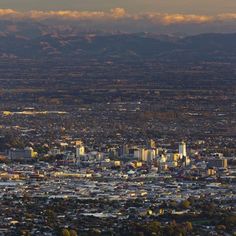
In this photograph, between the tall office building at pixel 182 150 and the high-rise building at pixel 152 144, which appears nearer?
the tall office building at pixel 182 150

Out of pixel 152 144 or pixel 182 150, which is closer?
pixel 182 150

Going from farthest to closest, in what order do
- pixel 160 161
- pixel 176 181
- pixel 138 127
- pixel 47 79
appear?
pixel 47 79 < pixel 138 127 < pixel 160 161 < pixel 176 181

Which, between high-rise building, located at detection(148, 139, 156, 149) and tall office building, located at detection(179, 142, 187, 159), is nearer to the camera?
tall office building, located at detection(179, 142, 187, 159)

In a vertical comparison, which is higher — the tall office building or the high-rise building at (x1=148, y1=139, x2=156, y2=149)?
the tall office building

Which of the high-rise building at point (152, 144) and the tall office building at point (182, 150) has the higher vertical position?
the tall office building at point (182, 150)

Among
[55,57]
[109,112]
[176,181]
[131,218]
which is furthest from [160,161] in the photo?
[55,57]

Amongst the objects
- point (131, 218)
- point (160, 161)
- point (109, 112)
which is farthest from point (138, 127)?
point (131, 218)

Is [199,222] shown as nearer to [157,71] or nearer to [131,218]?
[131,218]

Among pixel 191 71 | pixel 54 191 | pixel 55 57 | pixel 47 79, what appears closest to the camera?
pixel 54 191

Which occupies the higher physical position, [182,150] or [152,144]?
[182,150]

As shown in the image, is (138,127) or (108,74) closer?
(138,127)
